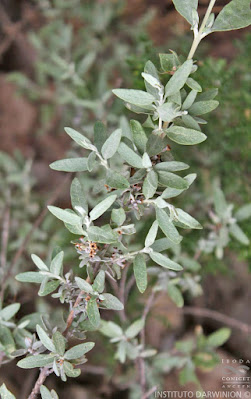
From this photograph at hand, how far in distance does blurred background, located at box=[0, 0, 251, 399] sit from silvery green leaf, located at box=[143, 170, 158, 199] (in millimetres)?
677

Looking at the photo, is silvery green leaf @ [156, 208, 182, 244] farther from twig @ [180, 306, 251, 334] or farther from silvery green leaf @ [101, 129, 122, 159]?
twig @ [180, 306, 251, 334]

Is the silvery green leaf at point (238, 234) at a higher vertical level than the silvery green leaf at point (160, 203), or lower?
lower

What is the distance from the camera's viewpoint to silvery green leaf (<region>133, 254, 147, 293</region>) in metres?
1.09

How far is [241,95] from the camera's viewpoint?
184 cm

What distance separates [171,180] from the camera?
1026 millimetres

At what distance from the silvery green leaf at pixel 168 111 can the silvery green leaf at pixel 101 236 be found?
12.2 inches

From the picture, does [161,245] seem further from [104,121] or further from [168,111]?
[104,121]

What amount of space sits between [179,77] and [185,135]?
0.14 metres

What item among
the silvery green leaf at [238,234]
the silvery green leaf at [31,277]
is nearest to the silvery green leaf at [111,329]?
the silvery green leaf at [31,277]

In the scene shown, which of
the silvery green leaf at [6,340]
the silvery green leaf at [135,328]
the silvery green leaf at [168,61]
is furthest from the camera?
the silvery green leaf at [135,328]

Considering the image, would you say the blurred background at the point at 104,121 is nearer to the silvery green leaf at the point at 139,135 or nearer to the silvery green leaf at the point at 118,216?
the silvery green leaf at the point at 139,135

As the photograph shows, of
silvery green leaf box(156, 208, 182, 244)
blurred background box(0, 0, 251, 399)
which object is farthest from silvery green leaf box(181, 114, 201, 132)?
blurred background box(0, 0, 251, 399)

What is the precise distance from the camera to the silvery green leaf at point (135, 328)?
1493 millimetres

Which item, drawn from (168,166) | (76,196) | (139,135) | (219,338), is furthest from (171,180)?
(219,338)
